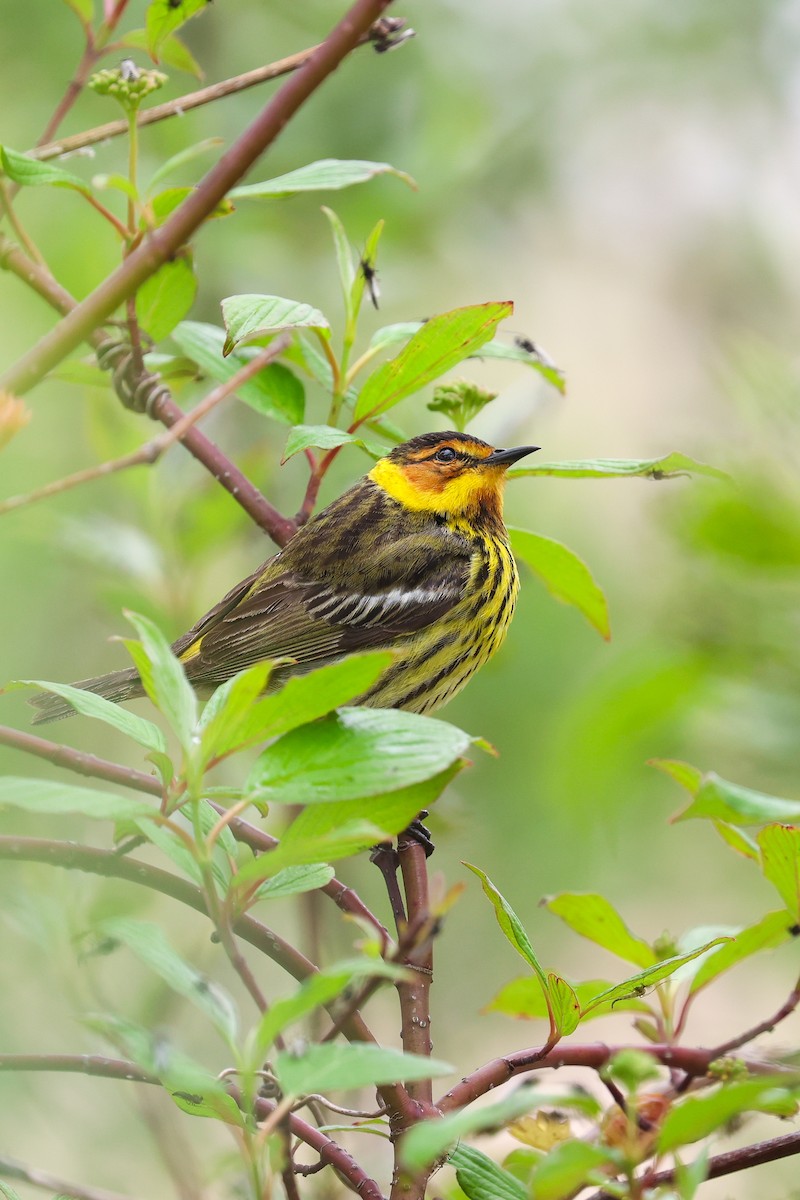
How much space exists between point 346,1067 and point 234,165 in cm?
104

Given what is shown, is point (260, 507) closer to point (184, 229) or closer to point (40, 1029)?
point (184, 229)

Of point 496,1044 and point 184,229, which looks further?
point 496,1044

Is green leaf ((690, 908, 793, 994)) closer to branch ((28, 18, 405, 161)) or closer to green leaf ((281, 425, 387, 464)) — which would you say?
green leaf ((281, 425, 387, 464))

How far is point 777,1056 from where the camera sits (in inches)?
75.9

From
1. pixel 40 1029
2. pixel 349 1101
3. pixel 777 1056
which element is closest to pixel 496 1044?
pixel 349 1101

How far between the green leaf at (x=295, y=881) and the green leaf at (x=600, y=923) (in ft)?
1.45

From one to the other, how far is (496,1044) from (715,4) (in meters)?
4.91

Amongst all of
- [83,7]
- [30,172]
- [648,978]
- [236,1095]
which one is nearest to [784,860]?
[648,978]

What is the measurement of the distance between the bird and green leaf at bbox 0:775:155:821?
206 cm

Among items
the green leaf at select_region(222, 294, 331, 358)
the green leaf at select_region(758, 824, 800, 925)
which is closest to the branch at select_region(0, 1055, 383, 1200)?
the green leaf at select_region(758, 824, 800, 925)

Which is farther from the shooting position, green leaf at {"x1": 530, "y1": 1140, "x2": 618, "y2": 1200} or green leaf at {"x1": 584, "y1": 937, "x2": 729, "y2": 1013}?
green leaf at {"x1": 584, "y1": 937, "x2": 729, "y2": 1013}

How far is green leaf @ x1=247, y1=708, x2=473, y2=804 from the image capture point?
115 centimetres

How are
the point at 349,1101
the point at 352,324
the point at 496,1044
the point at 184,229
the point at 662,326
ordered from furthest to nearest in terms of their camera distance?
the point at 662,326, the point at 496,1044, the point at 349,1101, the point at 352,324, the point at 184,229

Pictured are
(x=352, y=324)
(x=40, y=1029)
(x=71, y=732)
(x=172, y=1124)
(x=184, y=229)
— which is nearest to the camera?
(x=184, y=229)
